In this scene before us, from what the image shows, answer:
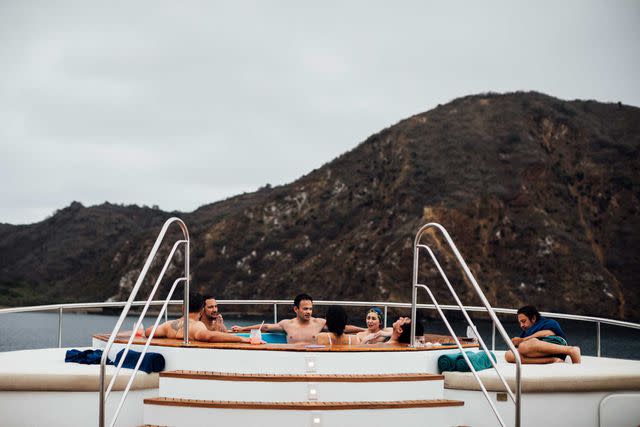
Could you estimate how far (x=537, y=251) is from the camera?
66312 mm

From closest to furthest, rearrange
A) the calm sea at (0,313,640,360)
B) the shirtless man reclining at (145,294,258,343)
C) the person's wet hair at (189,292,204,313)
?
the shirtless man reclining at (145,294,258,343) → the person's wet hair at (189,292,204,313) → the calm sea at (0,313,640,360)

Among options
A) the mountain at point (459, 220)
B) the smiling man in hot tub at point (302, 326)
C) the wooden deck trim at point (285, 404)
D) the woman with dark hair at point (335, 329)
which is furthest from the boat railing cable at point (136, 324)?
the mountain at point (459, 220)

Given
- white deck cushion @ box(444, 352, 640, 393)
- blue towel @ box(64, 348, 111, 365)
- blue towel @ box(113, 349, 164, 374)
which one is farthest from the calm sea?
white deck cushion @ box(444, 352, 640, 393)

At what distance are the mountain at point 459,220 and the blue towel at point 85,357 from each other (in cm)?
5472

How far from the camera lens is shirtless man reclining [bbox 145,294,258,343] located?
6277 mm

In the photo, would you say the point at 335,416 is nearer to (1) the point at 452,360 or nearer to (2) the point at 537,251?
(1) the point at 452,360

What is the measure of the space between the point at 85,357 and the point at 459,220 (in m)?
62.6

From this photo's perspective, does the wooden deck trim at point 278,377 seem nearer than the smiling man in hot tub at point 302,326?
Yes

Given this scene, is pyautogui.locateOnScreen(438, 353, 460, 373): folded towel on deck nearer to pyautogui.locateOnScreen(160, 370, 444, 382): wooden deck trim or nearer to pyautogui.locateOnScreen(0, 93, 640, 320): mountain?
pyautogui.locateOnScreen(160, 370, 444, 382): wooden deck trim

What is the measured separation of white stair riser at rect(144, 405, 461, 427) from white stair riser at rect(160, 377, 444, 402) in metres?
A: 0.15

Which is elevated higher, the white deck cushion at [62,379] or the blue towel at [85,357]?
the blue towel at [85,357]

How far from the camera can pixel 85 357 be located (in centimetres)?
615

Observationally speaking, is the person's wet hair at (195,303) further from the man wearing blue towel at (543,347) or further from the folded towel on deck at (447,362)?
the man wearing blue towel at (543,347)

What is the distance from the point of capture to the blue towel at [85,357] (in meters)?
6.05
